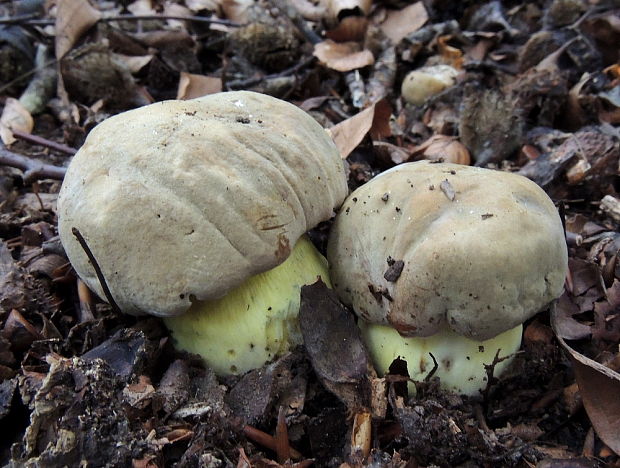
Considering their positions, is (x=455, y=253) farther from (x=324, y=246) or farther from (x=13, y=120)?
(x=13, y=120)

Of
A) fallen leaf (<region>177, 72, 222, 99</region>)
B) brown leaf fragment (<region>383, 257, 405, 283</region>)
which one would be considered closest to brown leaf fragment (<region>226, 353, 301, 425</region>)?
brown leaf fragment (<region>383, 257, 405, 283</region>)

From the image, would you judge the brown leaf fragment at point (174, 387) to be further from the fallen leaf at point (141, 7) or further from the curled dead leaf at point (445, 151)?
the fallen leaf at point (141, 7)

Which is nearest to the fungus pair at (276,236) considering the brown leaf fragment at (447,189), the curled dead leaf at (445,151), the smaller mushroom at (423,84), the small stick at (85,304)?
the brown leaf fragment at (447,189)

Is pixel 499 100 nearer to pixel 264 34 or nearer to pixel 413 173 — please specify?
pixel 413 173

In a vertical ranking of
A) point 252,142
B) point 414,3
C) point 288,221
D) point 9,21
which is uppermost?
point 252,142

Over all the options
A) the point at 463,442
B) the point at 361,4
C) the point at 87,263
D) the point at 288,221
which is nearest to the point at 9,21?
the point at 361,4

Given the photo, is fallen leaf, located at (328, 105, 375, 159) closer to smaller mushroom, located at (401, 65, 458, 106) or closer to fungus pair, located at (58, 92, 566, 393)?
smaller mushroom, located at (401, 65, 458, 106)

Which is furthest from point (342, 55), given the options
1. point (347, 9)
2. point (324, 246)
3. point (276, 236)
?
point (276, 236)
